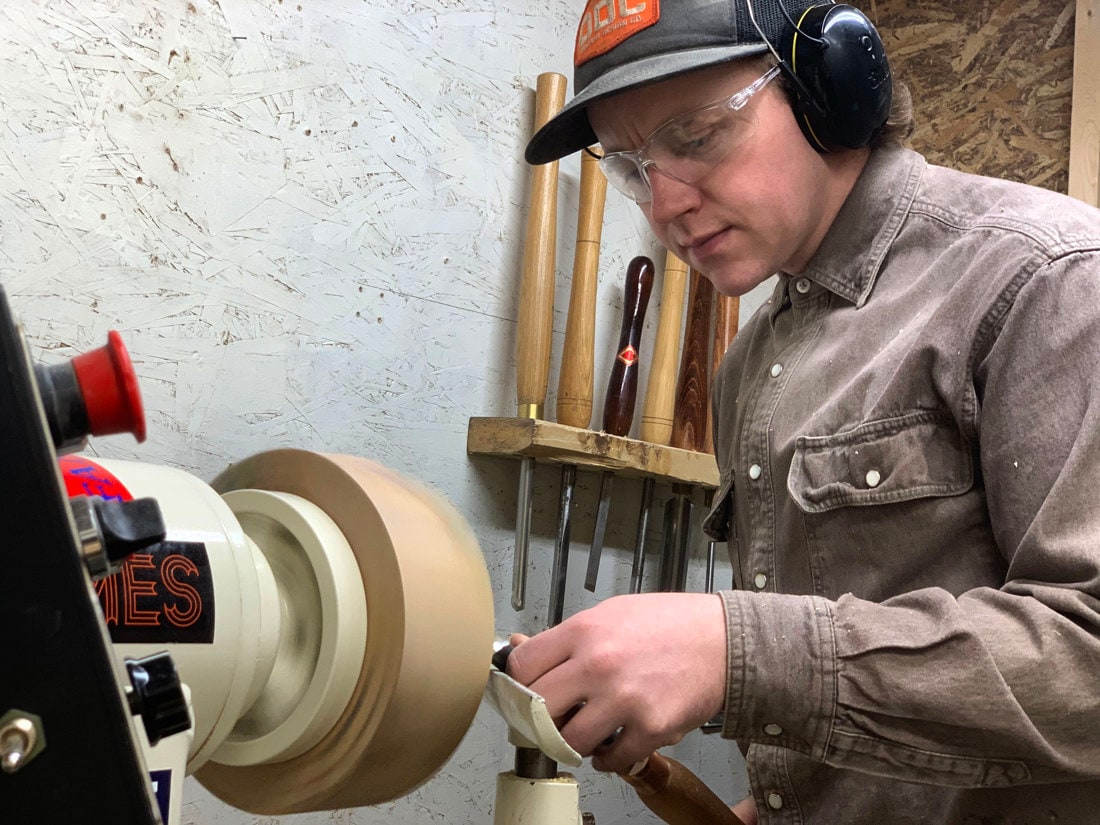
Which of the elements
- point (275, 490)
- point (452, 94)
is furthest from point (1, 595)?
point (452, 94)

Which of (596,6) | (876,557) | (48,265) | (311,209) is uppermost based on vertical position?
(596,6)

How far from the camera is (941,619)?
76 cm

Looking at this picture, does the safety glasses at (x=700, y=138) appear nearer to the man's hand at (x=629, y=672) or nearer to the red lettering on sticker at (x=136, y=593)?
the man's hand at (x=629, y=672)

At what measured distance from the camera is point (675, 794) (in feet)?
3.14

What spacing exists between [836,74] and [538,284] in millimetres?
738

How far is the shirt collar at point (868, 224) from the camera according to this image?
1053mm

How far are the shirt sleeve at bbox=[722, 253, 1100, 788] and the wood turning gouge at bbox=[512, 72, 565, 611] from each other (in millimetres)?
869

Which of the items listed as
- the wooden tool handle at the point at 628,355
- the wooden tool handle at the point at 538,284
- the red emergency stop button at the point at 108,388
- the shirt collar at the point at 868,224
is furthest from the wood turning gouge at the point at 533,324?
the red emergency stop button at the point at 108,388

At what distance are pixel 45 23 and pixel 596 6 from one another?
74 cm

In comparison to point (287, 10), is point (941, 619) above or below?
below

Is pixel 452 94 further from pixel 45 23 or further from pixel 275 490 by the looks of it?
pixel 275 490

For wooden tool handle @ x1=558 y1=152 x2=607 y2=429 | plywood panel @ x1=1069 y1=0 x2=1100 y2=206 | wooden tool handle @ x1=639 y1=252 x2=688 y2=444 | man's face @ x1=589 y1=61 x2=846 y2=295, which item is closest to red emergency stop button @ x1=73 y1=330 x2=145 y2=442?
man's face @ x1=589 y1=61 x2=846 y2=295

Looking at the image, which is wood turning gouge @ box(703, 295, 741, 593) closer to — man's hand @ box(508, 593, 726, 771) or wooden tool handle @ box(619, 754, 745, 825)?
wooden tool handle @ box(619, 754, 745, 825)

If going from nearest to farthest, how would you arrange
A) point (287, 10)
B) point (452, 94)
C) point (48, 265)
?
point (48, 265) < point (287, 10) < point (452, 94)
